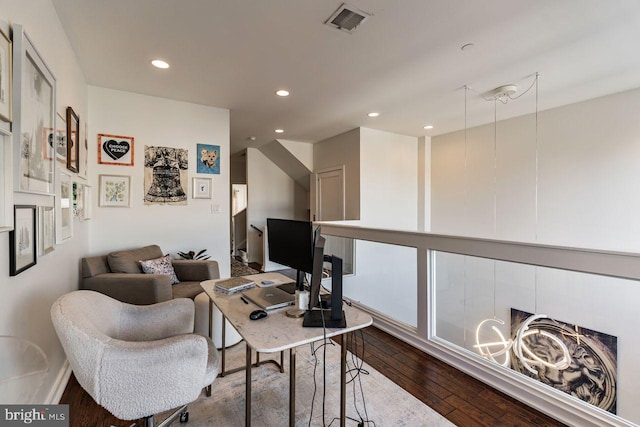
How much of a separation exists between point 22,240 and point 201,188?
2.38 m

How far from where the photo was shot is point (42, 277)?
1.69 meters

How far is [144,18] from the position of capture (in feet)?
6.41

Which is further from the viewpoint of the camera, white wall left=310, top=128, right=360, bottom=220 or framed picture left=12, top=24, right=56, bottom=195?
white wall left=310, top=128, right=360, bottom=220

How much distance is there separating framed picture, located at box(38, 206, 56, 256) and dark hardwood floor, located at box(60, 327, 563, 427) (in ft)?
3.39

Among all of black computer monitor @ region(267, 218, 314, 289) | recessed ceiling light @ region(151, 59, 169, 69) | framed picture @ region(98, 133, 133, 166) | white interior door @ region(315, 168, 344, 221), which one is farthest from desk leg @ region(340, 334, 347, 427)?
white interior door @ region(315, 168, 344, 221)

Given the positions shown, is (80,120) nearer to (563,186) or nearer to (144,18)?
(144,18)

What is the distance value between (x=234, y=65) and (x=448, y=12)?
180 centimetres

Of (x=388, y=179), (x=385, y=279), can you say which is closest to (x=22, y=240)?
(x=385, y=279)

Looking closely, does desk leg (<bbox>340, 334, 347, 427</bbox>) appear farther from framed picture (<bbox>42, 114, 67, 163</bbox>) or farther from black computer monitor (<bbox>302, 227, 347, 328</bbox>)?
framed picture (<bbox>42, 114, 67, 163</bbox>)

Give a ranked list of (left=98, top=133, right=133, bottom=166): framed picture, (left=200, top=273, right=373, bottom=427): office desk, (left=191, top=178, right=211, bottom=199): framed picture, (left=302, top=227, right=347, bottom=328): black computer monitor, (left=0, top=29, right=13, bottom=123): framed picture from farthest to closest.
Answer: (left=191, top=178, right=211, bottom=199): framed picture → (left=98, top=133, right=133, bottom=166): framed picture → (left=302, top=227, right=347, bottom=328): black computer monitor → (left=200, top=273, right=373, bottom=427): office desk → (left=0, top=29, right=13, bottom=123): framed picture

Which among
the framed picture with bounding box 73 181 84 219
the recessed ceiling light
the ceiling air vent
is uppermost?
the recessed ceiling light

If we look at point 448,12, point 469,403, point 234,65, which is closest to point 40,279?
point 234,65

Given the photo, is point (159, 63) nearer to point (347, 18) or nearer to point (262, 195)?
point (347, 18)

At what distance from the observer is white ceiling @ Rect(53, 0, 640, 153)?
188 cm
